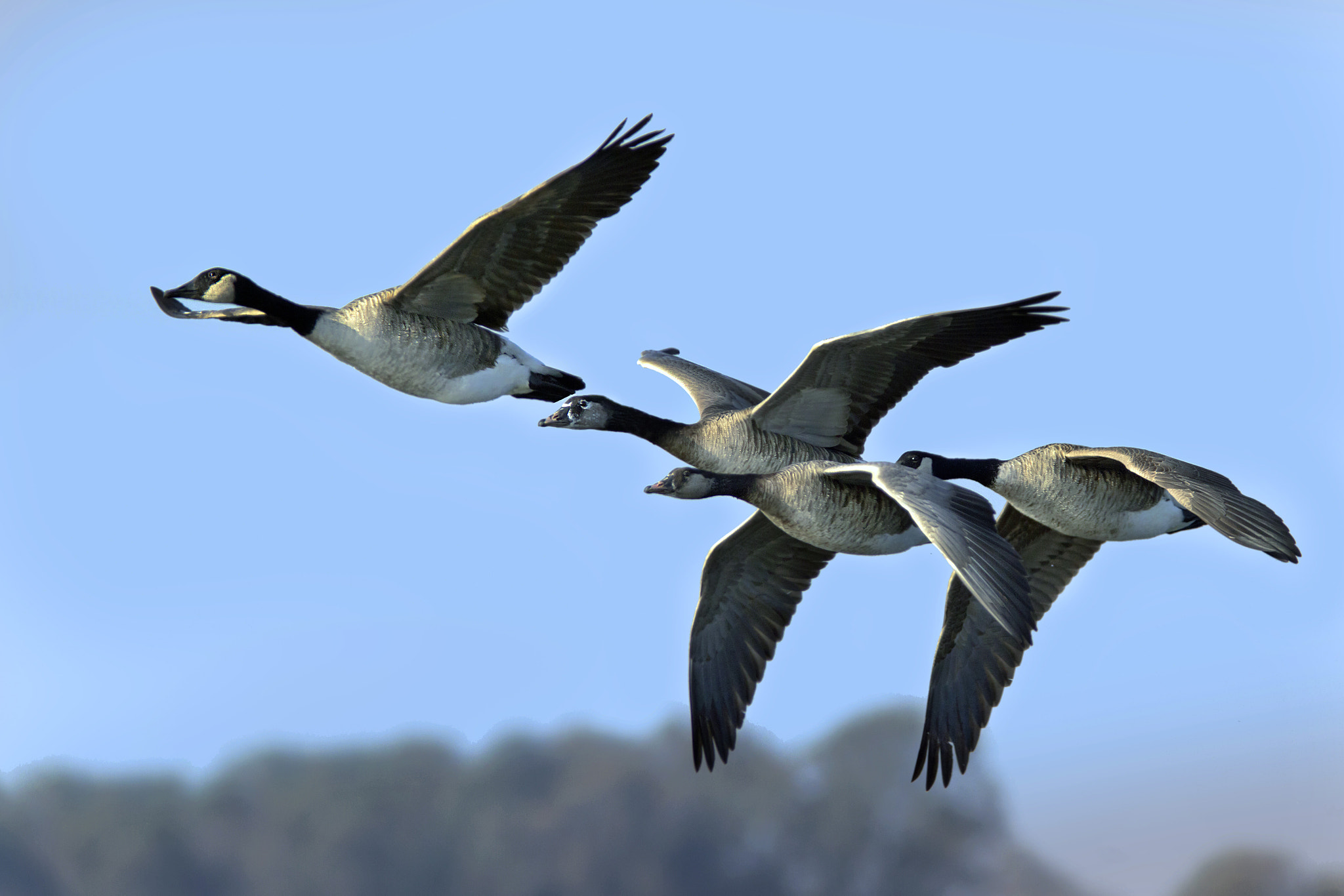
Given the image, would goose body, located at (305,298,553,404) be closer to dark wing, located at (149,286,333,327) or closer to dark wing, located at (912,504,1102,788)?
dark wing, located at (149,286,333,327)

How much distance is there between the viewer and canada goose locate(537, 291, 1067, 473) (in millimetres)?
10148

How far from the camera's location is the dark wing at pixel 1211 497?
373 inches

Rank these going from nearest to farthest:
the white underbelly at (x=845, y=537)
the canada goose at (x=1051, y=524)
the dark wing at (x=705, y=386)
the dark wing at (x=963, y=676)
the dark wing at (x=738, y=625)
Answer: the canada goose at (x=1051, y=524)
the white underbelly at (x=845, y=537)
the dark wing at (x=963, y=676)
the dark wing at (x=738, y=625)
the dark wing at (x=705, y=386)

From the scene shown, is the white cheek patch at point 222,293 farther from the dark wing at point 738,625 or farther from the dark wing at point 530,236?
the dark wing at point 738,625

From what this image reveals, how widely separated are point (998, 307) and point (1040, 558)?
8.32 ft

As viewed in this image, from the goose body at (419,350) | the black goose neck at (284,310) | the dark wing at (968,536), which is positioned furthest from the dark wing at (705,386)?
the black goose neck at (284,310)

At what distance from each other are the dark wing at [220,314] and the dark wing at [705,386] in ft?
9.74

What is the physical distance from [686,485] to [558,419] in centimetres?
123

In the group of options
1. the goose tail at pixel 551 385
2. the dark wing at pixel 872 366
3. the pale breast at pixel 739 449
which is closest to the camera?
the dark wing at pixel 872 366

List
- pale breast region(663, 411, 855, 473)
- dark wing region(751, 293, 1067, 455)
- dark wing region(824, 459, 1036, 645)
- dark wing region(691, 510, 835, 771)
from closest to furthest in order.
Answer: dark wing region(824, 459, 1036, 645), dark wing region(751, 293, 1067, 455), pale breast region(663, 411, 855, 473), dark wing region(691, 510, 835, 771)

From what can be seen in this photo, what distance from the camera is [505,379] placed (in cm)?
1087

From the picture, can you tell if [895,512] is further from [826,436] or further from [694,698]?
[694,698]

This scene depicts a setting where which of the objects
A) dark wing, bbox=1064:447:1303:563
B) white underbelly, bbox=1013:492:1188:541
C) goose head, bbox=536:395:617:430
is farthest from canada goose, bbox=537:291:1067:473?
white underbelly, bbox=1013:492:1188:541

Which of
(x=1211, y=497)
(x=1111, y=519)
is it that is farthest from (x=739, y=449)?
(x=1211, y=497)
